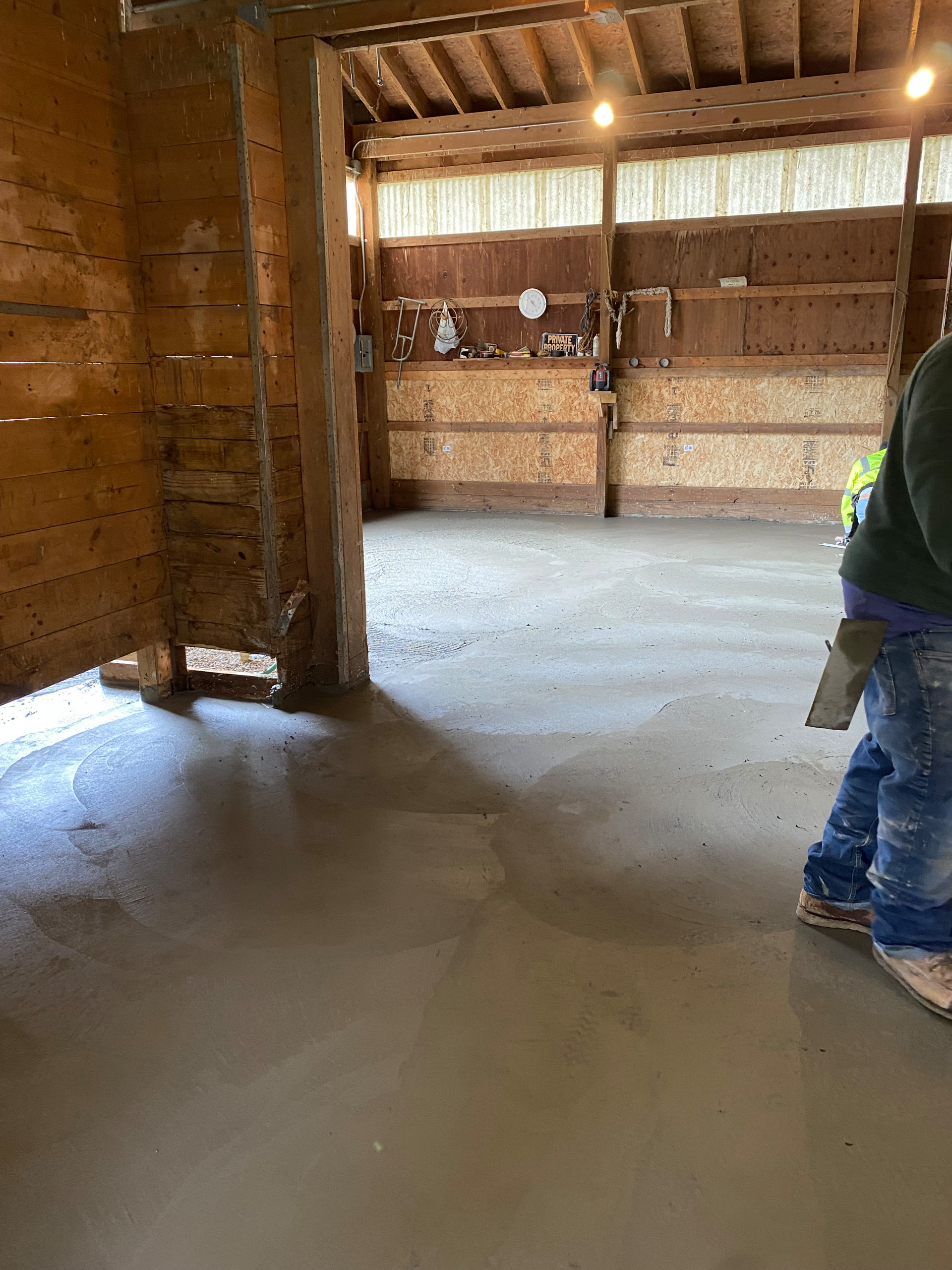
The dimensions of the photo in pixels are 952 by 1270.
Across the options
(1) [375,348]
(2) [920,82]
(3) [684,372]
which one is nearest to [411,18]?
(2) [920,82]

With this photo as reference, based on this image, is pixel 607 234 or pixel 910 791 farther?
pixel 607 234

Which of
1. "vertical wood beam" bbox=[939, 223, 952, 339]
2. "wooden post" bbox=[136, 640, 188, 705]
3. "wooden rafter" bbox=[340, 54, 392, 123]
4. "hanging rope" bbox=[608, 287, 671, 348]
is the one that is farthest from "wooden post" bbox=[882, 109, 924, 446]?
"wooden post" bbox=[136, 640, 188, 705]

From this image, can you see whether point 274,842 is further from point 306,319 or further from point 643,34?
point 643,34

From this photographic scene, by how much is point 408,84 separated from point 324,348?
5.96 m

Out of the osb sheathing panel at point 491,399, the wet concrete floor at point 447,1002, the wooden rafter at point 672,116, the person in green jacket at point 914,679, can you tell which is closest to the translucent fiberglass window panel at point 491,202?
the wooden rafter at point 672,116

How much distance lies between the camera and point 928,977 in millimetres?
2145

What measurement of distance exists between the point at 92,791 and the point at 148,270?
213 cm

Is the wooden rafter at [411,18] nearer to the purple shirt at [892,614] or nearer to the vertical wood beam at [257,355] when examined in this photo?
the vertical wood beam at [257,355]

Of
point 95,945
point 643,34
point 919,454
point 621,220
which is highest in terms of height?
point 643,34

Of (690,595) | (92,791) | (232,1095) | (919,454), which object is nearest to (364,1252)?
(232,1095)

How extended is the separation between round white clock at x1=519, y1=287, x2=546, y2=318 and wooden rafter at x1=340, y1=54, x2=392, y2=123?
219 cm

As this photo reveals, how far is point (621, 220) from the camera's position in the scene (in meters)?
8.88

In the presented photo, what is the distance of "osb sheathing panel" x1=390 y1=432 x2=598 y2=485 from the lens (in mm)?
9547

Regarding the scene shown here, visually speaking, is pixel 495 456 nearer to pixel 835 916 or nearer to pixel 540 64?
pixel 540 64
